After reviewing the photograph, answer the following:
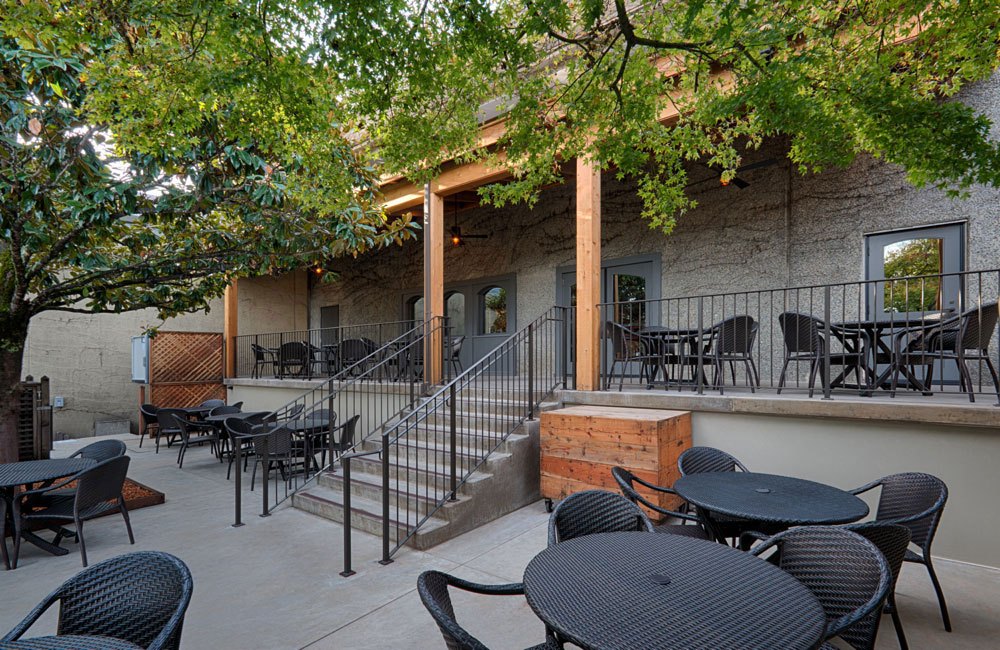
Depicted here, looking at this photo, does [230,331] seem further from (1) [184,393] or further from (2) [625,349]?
(2) [625,349]

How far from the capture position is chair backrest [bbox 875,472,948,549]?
8.36ft

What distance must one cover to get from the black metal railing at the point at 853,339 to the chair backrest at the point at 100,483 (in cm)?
446

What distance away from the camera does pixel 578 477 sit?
4.40m

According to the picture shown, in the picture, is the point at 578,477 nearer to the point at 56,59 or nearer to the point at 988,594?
the point at 988,594

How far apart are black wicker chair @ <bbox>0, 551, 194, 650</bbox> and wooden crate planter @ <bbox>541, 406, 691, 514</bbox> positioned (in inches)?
125

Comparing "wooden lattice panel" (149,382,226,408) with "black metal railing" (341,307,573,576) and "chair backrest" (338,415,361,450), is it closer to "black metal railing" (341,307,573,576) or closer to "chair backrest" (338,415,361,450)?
"chair backrest" (338,415,361,450)

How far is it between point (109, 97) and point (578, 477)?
4.40 meters

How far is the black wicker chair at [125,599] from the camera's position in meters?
1.80

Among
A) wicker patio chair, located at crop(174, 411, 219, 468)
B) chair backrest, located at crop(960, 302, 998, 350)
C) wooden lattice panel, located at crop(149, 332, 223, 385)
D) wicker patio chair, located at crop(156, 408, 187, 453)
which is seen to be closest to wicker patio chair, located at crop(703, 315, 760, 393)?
chair backrest, located at crop(960, 302, 998, 350)

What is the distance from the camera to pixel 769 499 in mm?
2656

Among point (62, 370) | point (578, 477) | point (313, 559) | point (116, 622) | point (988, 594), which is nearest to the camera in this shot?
point (116, 622)

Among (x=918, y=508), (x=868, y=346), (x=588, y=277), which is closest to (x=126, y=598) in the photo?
(x=918, y=508)

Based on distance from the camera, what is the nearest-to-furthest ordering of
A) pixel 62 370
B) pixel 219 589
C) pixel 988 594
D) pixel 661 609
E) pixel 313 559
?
1. pixel 661 609
2. pixel 988 594
3. pixel 219 589
4. pixel 313 559
5. pixel 62 370

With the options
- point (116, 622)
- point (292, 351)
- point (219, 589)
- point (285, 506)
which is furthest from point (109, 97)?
point (292, 351)
